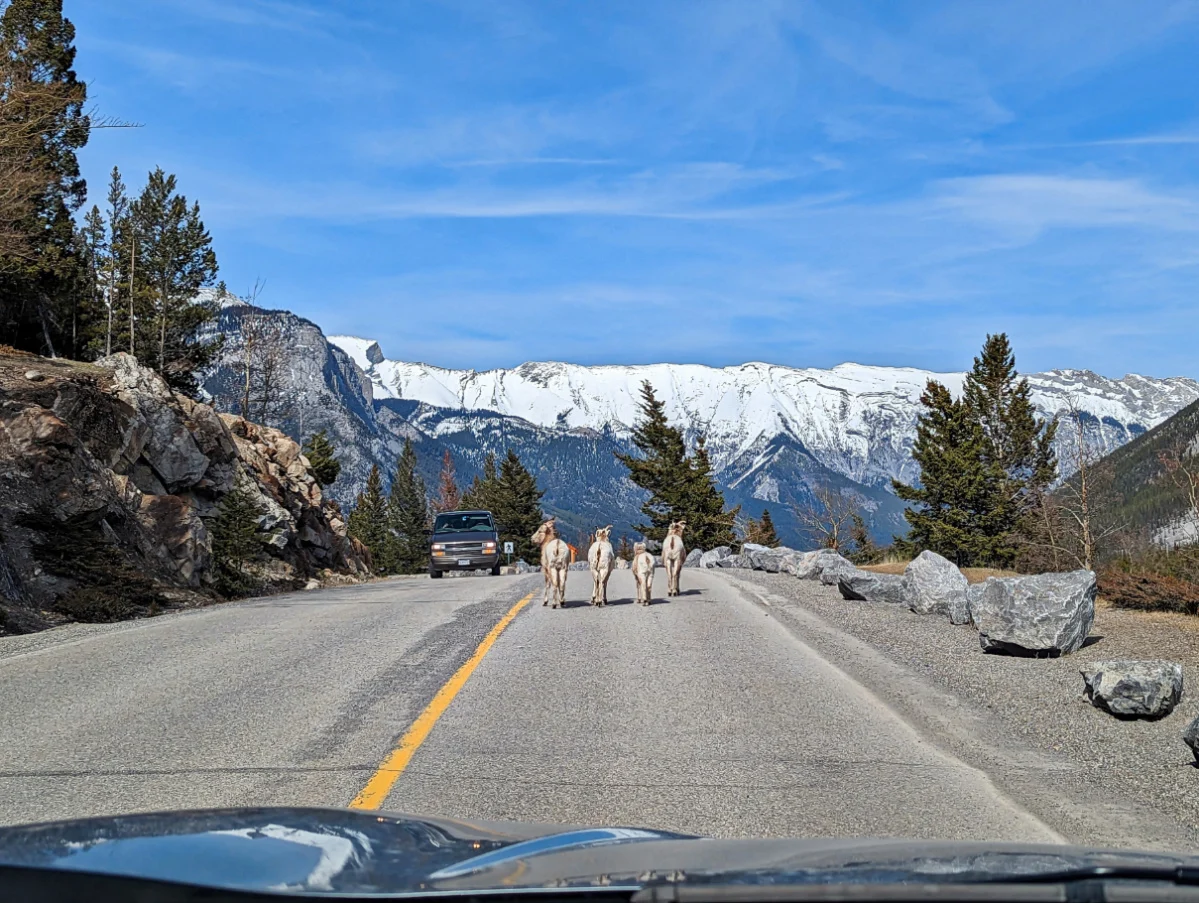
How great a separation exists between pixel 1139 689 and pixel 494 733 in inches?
202

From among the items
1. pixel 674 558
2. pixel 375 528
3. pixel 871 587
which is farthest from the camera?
pixel 375 528

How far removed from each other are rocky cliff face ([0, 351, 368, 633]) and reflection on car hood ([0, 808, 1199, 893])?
14.1m

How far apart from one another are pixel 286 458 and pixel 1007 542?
3651 cm

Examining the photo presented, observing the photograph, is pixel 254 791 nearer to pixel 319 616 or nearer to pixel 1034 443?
pixel 319 616

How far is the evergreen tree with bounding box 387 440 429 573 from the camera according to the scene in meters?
95.4

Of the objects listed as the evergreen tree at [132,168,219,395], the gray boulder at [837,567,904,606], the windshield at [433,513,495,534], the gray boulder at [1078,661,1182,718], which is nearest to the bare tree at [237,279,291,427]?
the evergreen tree at [132,168,219,395]

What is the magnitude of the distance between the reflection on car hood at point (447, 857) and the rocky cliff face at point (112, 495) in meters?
14.1

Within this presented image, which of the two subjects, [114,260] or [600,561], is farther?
[114,260]

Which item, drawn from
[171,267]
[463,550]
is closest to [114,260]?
[171,267]

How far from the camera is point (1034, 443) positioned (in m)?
60.6

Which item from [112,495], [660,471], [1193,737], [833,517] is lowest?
[1193,737]

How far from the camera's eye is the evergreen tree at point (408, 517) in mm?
95375

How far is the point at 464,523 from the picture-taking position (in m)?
35.2

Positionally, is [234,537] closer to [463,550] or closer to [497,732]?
[463,550]
